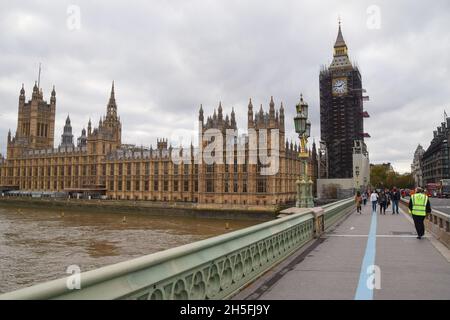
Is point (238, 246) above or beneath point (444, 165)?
beneath

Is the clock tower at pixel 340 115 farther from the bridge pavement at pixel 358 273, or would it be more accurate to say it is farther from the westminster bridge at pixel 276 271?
the bridge pavement at pixel 358 273

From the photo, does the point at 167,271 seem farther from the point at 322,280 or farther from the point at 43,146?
the point at 43,146

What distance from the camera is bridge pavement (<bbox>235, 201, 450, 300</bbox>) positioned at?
5.79 metres

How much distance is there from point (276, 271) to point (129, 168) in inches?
3254

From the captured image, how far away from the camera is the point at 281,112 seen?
67250 mm

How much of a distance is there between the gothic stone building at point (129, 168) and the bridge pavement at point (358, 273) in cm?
5403

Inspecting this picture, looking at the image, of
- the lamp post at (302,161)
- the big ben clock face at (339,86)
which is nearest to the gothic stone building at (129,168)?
the big ben clock face at (339,86)

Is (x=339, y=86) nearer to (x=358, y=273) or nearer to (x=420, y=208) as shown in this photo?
(x=420, y=208)

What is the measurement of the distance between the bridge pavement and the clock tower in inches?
3226

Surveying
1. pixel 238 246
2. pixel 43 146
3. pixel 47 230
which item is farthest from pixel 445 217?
pixel 43 146

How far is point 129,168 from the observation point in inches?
3413

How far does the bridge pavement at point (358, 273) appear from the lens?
5.79 m
